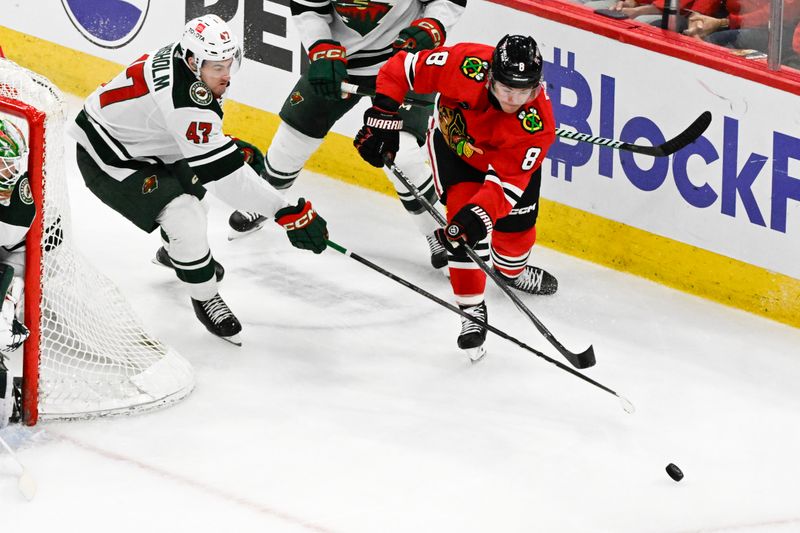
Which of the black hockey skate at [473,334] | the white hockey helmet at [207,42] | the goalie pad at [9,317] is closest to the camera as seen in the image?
the goalie pad at [9,317]

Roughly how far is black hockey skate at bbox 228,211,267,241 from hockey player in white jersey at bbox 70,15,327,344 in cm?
67

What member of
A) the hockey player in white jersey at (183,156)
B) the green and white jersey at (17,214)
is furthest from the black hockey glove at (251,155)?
the green and white jersey at (17,214)

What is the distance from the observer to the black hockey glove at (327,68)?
4.19 metres

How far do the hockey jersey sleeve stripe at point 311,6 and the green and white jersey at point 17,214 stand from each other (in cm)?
126

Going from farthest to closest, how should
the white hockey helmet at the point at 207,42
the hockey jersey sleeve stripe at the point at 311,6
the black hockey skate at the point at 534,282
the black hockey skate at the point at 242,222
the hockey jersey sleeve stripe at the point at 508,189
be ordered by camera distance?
1. the black hockey skate at the point at 242,222
2. the black hockey skate at the point at 534,282
3. the hockey jersey sleeve stripe at the point at 311,6
4. the hockey jersey sleeve stripe at the point at 508,189
5. the white hockey helmet at the point at 207,42

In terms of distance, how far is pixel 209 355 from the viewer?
400 cm

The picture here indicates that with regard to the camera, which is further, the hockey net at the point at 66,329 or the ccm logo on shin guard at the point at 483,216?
the ccm logo on shin guard at the point at 483,216

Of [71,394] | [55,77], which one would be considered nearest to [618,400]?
[71,394]

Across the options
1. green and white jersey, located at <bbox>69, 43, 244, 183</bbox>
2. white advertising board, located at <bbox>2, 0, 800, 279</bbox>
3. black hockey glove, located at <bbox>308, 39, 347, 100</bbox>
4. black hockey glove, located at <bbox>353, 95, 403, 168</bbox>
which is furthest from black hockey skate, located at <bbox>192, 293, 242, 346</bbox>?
white advertising board, located at <bbox>2, 0, 800, 279</bbox>

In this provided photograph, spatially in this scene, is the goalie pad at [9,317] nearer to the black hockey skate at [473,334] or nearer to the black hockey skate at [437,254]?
the black hockey skate at [473,334]

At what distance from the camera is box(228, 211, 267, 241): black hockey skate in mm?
4711

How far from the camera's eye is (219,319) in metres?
4.03

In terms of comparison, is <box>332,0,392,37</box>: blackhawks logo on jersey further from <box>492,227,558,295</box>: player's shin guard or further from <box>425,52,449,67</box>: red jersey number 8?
<box>492,227,558,295</box>: player's shin guard

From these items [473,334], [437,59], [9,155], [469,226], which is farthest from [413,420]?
[9,155]
